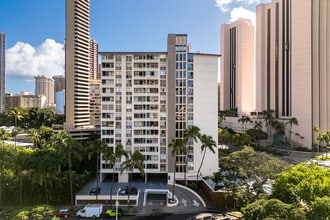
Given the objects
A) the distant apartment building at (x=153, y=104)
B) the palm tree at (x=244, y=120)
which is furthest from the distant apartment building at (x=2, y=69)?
the palm tree at (x=244, y=120)

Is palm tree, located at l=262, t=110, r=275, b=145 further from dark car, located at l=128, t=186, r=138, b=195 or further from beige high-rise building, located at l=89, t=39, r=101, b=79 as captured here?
beige high-rise building, located at l=89, t=39, r=101, b=79

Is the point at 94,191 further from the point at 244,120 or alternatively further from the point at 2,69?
the point at 2,69

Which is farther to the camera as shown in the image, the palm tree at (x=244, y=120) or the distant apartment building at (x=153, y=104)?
the palm tree at (x=244, y=120)

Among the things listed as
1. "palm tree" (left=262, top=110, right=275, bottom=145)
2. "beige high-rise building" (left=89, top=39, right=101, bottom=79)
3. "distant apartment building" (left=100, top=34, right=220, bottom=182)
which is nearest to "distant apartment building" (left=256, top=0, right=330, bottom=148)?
"palm tree" (left=262, top=110, right=275, bottom=145)

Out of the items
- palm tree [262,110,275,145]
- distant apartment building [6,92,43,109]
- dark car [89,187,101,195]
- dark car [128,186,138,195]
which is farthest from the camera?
distant apartment building [6,92,43,109]

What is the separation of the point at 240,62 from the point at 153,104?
8622 centimetres

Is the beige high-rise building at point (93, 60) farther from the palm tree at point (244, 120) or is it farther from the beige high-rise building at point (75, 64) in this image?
the palm tree at point (244, 120)

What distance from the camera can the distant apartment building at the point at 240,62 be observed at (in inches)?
4756

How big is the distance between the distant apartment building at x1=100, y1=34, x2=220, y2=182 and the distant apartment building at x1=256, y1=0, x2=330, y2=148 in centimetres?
4513

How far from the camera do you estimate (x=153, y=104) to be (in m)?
50.0

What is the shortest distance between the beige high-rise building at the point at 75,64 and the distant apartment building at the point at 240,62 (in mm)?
80445

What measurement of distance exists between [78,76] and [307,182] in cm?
6949

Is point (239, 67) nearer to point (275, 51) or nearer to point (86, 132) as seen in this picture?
point (275, 51)

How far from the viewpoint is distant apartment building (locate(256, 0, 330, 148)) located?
7588 centimetres
